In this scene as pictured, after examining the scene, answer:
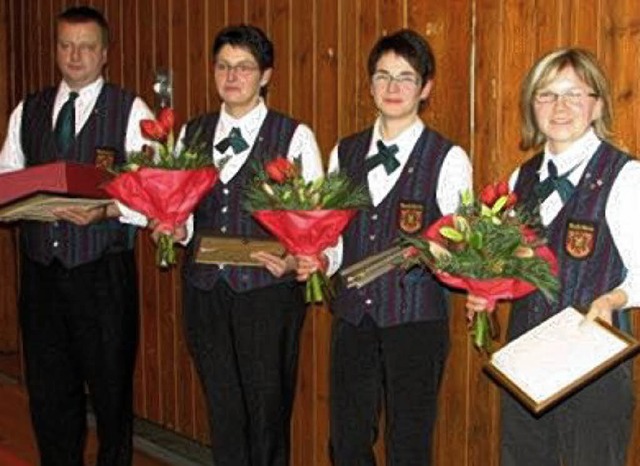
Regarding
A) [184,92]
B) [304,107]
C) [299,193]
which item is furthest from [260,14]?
[299,193]

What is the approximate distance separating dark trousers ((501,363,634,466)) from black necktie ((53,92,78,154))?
69.0 inches

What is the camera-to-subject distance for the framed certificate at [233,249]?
→ 111 inches

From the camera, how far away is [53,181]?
287 cm

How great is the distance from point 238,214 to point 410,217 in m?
0.54

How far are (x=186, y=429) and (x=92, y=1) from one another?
6.54 ft

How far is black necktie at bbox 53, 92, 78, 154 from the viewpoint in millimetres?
3291

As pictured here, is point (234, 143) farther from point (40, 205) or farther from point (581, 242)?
point (581, 242)

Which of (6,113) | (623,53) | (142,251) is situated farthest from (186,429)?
(623,53)

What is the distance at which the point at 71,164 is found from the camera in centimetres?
288

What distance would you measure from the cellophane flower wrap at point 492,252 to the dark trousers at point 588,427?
0.25 metres

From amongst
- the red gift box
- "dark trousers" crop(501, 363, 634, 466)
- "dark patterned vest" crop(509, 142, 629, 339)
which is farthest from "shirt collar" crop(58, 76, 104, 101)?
"dark trousers" crop(501, 363, 634, 466)

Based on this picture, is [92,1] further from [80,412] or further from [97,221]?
[80,412]

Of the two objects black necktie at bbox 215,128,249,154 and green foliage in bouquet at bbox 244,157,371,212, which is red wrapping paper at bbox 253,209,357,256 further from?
black necktie at bbox 215,128,249,154

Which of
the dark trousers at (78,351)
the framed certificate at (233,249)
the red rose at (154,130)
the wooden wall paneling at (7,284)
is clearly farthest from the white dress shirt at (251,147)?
the wooden wall paneling at (7,284)
